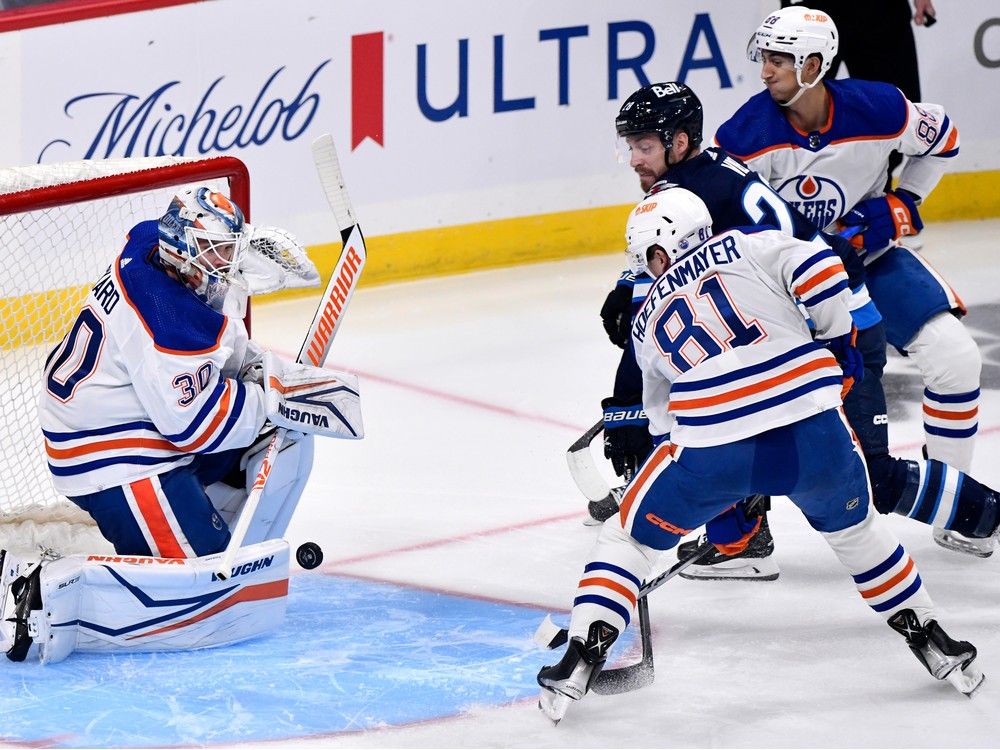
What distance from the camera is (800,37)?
382 cm

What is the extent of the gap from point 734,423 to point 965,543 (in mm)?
1180

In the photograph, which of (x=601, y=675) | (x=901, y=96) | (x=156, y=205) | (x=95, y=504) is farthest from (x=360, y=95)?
(x=601, y=675)

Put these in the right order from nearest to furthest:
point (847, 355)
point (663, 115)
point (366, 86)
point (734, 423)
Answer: point (734, 423)
point (847, 355)
point (663, 115)
point (366, 86)

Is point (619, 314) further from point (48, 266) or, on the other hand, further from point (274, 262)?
point (48, 266)

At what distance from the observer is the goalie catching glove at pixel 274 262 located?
3420 mm

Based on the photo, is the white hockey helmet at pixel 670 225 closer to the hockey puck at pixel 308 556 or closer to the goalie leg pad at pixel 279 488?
the goalie leg pad at pixel 279 488

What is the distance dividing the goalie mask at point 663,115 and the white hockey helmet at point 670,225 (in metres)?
0.40

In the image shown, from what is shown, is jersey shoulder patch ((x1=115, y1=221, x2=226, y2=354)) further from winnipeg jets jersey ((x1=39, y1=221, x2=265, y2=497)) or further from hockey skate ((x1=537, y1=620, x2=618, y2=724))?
hockey skate ((x1=537, y1=620, x2=618, y2=724))

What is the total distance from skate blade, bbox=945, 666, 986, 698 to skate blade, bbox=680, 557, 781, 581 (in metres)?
0.73

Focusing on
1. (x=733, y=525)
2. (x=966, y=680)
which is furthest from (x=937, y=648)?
(x=733, y=525)

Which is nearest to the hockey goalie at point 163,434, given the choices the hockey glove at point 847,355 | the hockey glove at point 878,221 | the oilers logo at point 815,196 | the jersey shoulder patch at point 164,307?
Answer: the jersey shoulder patch at point 164,307

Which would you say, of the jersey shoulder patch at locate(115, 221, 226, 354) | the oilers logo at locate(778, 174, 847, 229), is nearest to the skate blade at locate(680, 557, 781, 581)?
the oilers logo at locate(778, 174, 847, 229)

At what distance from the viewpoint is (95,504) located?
11.1 feet

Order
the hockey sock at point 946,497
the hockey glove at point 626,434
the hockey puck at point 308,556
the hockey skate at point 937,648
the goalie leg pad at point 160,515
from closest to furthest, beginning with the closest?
the hockey skate at point 937,648 < the goalie leg pad at point 160,515 < the hockey sock at point 946,497 < the hockey puck at point 308,556 < the hockey glove at point 626,434
